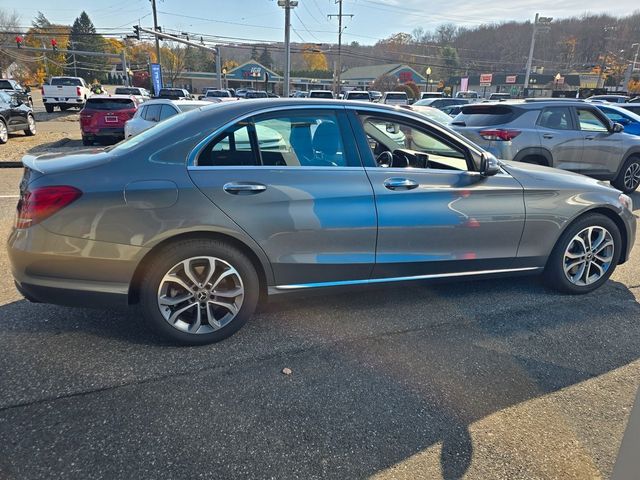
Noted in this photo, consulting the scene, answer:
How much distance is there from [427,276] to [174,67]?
8785 centimetres

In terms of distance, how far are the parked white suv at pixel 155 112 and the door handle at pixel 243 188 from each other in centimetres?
629

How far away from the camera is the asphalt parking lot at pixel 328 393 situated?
82.7 inches

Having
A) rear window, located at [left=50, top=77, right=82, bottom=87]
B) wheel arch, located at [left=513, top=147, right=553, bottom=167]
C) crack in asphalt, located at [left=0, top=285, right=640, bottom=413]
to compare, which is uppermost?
rear window, located at [left=50, top=77, right=82, bottom=87]

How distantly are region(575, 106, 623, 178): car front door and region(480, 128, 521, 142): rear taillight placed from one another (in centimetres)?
147

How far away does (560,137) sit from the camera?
748 centimetres

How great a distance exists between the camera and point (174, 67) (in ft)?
265

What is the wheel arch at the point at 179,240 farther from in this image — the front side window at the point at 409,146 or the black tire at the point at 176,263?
the front side window at the point at 409,146

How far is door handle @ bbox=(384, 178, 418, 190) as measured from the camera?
3217mm

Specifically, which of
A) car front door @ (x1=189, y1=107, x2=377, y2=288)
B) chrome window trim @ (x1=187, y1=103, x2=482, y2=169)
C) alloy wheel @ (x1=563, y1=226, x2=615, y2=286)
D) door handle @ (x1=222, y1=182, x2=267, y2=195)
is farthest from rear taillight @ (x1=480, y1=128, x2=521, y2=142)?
door handle @ (x1=222, y1=182, x2=267, y2=195)

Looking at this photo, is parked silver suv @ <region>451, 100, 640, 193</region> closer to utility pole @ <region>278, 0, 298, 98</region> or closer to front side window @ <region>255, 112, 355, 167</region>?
front side window @ <region>255, 112, 355, 167</region>

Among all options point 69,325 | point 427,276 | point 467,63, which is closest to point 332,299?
point 427,276

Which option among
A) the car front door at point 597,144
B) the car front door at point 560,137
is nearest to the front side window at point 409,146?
the car front door at point 560,137

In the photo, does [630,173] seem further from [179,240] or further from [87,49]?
[87,49]

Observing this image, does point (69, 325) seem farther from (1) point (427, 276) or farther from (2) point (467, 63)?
(2) point (467, 63)
